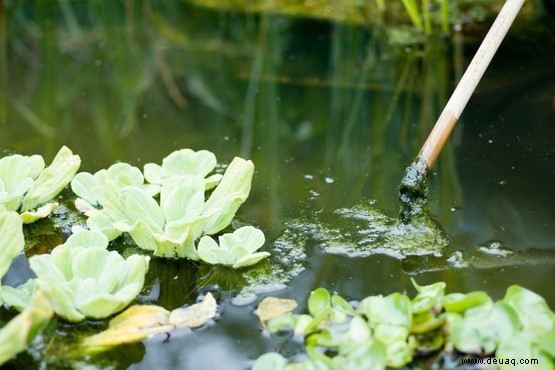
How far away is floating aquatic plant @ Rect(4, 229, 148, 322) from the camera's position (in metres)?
1.18

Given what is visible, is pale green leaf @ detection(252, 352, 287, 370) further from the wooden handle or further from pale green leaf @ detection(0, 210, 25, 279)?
the wooden handle

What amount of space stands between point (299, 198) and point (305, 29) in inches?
70.8

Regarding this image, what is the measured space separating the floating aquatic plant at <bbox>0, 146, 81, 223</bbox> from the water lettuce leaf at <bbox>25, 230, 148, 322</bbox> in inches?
13.1

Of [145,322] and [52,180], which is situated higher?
[52,180]

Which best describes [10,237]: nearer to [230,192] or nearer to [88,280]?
[88,280]

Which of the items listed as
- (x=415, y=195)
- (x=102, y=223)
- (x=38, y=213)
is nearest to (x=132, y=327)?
(x=102, y=223)

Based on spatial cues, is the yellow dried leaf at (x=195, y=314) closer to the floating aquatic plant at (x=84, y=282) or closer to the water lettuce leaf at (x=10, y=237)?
the floating aquatic plant at (x=84, y=282)

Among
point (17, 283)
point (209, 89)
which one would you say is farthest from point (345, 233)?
point (209, 89)

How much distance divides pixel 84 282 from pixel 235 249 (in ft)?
1.06

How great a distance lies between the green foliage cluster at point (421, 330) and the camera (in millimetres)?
1079

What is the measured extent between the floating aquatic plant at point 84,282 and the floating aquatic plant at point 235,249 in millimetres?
183

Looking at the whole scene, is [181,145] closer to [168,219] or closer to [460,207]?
[168,219]

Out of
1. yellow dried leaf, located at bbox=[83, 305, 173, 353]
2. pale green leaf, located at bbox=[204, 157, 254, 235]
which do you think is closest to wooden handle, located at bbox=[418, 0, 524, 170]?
pale green leaf, located at bbox=[204, 157, 254, 235]

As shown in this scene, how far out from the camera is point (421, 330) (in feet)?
3.76
